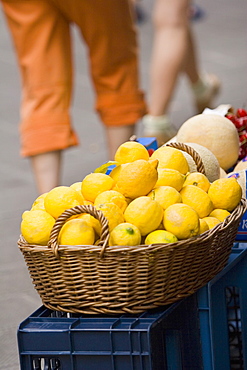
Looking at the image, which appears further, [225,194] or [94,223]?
[225,194]

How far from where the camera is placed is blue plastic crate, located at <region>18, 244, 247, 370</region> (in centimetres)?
178

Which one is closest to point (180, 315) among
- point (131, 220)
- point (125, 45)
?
point (131, 220)

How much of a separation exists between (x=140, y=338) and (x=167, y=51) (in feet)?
8.79

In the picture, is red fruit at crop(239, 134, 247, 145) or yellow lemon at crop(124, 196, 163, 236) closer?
yellow lemon at crop(124, 196, 163, 236)

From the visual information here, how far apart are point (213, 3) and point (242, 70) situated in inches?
120

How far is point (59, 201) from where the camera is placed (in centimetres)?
195

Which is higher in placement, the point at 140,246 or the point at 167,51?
the point at 140,246

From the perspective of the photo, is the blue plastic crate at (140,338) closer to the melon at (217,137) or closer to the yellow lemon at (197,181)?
the yellow lemon at (197,181)

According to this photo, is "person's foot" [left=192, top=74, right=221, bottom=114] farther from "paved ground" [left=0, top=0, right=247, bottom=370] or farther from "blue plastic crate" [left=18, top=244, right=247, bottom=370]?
"blue plastic crate" [left=18, top=244, right=247, bottom=370]

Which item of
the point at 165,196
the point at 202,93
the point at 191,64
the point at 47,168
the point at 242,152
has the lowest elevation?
the point at 202,93

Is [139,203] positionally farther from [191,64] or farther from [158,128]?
[191,64]

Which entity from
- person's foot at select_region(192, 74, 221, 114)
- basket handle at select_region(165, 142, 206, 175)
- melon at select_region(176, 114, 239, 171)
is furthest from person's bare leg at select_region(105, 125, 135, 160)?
basket handle at select_region(165, 142, 206, 175)

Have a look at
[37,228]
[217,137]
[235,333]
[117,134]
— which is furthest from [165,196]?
[117,134]

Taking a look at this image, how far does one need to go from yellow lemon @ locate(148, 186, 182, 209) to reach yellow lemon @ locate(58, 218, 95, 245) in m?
0.21
